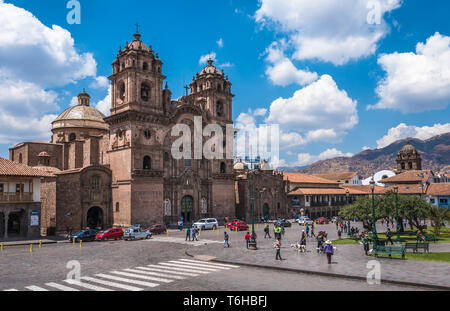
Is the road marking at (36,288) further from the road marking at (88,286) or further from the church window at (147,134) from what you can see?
the church window at (147,134)

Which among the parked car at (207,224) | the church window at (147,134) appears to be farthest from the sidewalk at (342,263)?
the church window at (147,134)

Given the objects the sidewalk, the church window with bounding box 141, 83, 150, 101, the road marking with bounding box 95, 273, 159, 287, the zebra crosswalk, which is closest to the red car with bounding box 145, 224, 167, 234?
the sidewalk

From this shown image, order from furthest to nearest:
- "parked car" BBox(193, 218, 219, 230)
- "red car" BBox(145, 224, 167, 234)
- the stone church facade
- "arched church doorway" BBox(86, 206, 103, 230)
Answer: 1. "parked car" BBox(193, 218, 219, 230)
2. "arched church doorway" BBox(86, 206, 103, 230)
3. the stone church facade
4. "red car" BBox(145, 224, 167, 234)

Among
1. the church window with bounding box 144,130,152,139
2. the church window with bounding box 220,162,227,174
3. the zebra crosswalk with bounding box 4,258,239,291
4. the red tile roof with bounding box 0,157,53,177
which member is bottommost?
the zebra crosswalk with bounding box 4,258,239,291

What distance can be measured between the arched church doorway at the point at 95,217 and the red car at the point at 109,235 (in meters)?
10.3

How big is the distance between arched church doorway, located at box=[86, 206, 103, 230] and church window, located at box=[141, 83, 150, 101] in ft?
52.7

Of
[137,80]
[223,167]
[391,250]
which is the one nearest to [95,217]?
[137,80]

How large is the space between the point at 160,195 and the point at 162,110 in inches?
469

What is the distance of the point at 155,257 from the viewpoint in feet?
82.3

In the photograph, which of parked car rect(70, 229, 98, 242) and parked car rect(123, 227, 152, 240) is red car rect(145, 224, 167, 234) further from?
parked car rect(70, 229, 98, 242)

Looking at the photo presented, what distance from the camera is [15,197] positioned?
122 feet

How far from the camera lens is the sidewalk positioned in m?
17.1

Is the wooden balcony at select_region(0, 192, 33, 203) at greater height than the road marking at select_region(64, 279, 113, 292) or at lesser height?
greater

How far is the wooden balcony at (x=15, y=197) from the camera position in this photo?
36.3 meters
